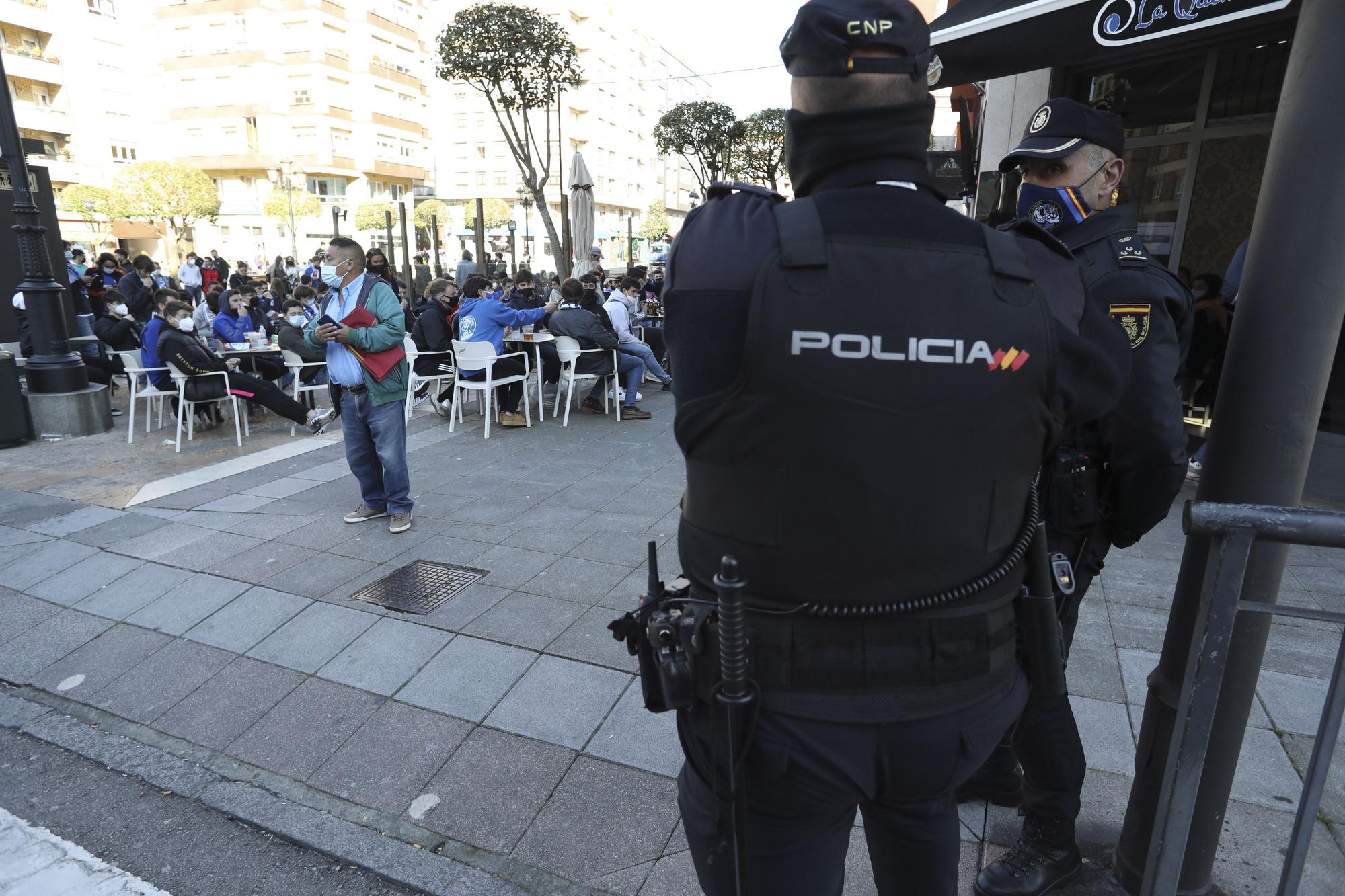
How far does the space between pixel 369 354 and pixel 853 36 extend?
4306mm

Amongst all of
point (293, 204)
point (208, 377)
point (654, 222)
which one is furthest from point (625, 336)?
point (654, 222)

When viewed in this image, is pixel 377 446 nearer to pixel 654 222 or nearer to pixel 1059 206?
pixel 1059 206

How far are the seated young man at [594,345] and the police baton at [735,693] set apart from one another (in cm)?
718

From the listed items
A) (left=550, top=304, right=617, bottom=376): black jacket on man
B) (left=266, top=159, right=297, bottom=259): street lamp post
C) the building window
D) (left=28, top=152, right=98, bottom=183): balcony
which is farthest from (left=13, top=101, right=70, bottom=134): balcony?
(left=550, top=304, right=617, bottom=376): black jacket on man

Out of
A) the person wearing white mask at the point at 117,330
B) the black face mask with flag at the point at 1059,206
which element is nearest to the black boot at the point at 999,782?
the black face mask with flag at the point at 1059,206

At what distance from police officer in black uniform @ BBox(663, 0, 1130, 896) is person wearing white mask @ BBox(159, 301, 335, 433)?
7644 mm

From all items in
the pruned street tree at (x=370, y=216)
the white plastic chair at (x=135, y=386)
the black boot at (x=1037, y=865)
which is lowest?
the black boot at (x=1037, y=865)

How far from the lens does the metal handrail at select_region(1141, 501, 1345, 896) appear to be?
1350 millimetres

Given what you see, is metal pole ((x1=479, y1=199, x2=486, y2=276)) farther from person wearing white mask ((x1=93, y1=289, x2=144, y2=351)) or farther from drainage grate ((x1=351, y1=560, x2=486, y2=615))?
drainage grate ((x1=351, y1=560, x2=486, y2=615))

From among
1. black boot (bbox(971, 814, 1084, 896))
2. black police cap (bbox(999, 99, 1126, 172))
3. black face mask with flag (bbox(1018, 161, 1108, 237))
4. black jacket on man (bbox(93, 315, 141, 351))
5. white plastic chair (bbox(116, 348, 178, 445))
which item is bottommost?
black boot (bbox(971, 814, 1084, 896))

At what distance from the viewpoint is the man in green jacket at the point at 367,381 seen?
488 centimetres

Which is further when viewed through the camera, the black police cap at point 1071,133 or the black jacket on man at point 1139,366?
the black police cap at point 1071,133

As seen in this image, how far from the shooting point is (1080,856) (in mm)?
2188

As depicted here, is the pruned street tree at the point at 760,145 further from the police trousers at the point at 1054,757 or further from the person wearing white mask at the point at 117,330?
the police trousers at the point at 1054,757
